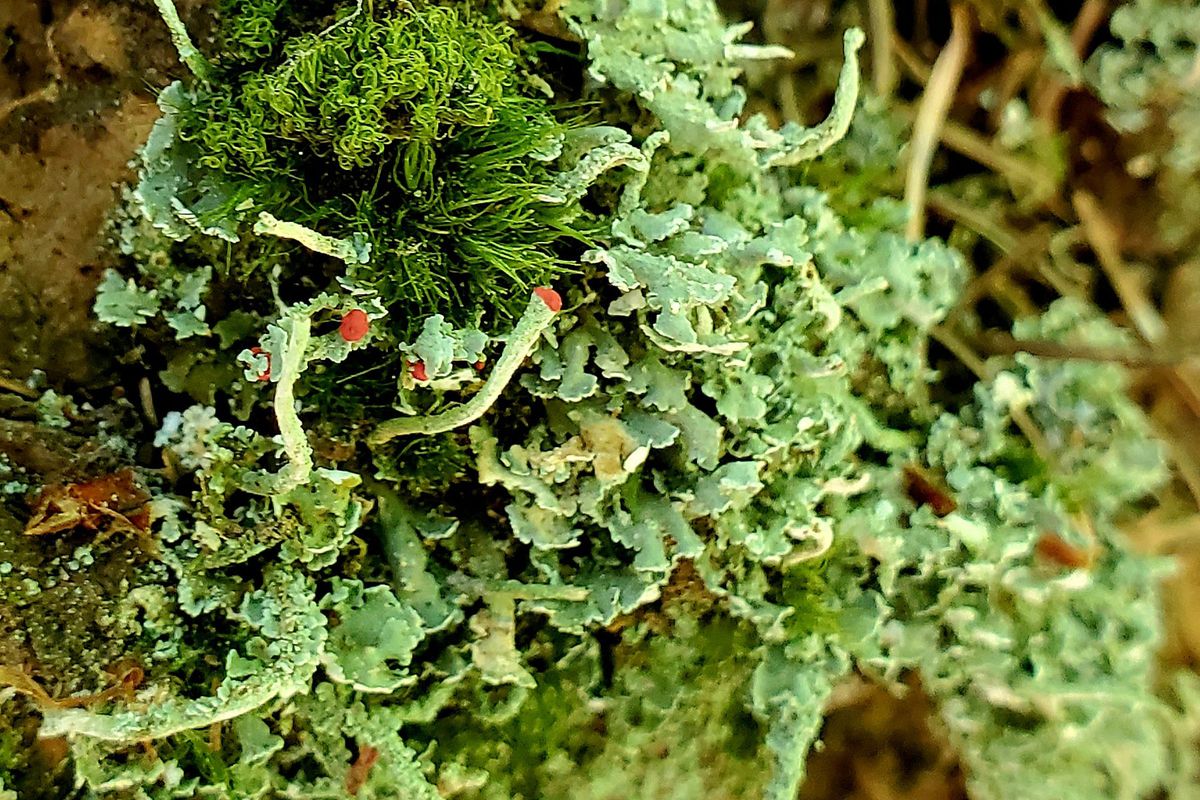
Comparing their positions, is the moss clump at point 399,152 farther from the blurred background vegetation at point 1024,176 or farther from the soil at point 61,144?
the blurred background vegetation at point 1024,176

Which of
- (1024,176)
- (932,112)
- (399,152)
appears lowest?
(1024,176)

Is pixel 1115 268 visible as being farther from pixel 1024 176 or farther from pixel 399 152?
pixel 399 152

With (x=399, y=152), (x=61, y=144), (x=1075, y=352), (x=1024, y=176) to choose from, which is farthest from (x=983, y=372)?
(x=61, y=144)

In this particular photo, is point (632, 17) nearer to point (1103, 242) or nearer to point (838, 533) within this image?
point (838, 533)

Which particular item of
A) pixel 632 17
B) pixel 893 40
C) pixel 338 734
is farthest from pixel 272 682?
pixel 893 40

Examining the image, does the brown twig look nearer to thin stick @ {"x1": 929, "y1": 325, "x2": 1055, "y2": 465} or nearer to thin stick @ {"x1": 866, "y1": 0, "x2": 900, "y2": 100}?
thin stick @ {"x1": 929, "y1": 325, "x2": 1055, "y2": 465}

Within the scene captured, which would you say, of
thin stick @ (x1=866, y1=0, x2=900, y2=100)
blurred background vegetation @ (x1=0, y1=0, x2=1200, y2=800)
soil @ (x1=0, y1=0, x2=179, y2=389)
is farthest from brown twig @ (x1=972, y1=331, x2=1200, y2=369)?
soil @ (x1=0, y1=0, x2=179, y2=389)
